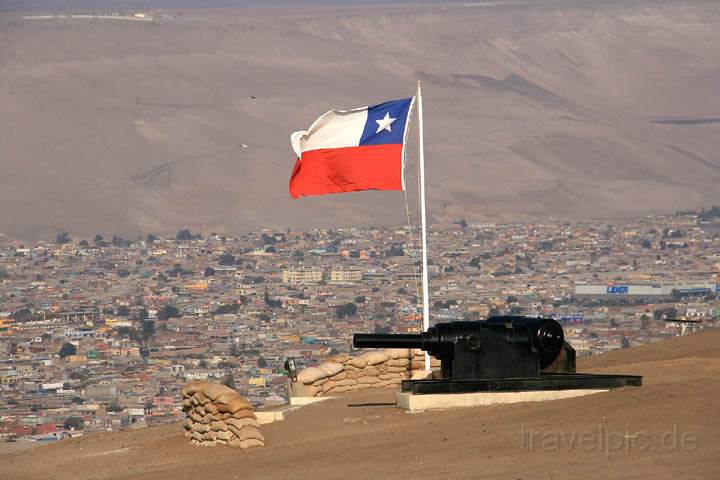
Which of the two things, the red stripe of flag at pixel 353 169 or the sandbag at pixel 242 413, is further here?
the red stripe of flag at pixel 353 169

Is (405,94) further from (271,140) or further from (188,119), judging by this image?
(188,119)

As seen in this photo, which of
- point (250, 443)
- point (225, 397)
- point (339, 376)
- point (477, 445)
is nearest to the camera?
point (477, 445)

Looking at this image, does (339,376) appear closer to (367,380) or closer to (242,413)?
(367,380)

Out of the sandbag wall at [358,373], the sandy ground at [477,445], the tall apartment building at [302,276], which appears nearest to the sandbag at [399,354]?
the sandbag wall at [358,373]

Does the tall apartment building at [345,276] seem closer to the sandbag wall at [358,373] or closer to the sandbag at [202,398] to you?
the sandbag wall at [358,373]

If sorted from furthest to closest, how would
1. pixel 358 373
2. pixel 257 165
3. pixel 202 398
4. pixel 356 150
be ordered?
pixel 257 165, pixel 358 373, pixel 356 150, pixel 202 398

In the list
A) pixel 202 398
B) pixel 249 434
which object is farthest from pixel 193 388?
pixel 249 434
